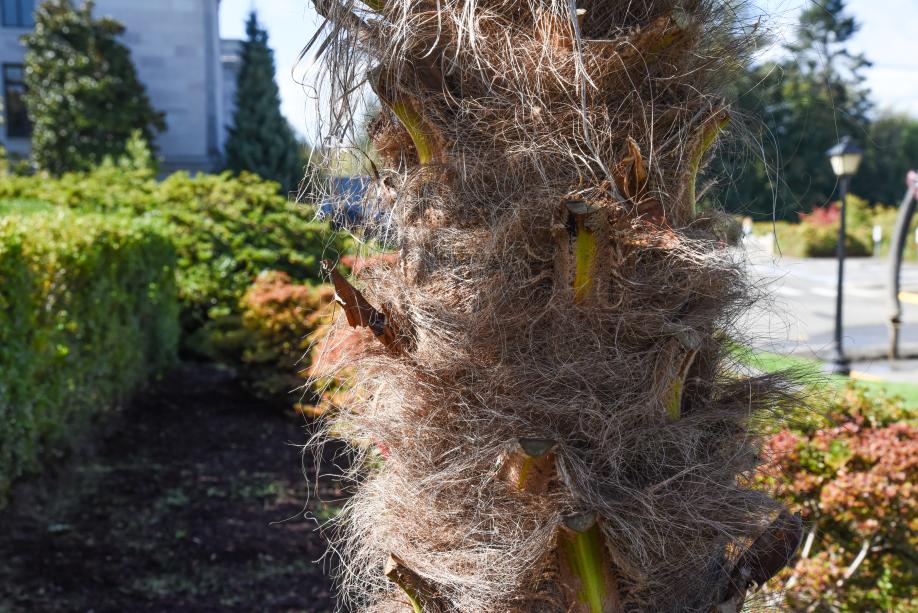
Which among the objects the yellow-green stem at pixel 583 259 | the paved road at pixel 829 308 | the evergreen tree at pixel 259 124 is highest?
the evergreen tree at pixel 259 124

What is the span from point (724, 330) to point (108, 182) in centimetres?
1351

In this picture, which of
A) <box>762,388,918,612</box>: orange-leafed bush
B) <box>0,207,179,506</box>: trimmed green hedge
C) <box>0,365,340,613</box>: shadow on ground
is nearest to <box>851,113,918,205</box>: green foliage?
<box>0,207,179,506</box>: trimmed green hedge

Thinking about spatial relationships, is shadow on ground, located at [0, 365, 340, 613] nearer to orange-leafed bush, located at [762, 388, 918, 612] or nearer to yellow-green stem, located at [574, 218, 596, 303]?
yellow-green stem, located at [574, 218, 596, 303]

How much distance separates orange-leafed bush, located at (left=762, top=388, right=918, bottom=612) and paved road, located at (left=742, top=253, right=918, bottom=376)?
21.7 inches

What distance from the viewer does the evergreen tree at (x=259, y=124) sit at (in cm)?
2308

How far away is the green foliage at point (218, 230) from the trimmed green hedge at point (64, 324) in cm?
156

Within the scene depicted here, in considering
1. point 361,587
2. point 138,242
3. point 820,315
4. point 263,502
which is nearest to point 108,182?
point 138,242

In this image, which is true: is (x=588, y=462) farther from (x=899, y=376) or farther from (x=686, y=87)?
(x=899, y=376)

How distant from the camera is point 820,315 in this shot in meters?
18.0

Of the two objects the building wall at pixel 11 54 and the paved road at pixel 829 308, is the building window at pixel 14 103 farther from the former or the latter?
the paved road at pixel 829 308

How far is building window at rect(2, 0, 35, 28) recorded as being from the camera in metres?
26.9

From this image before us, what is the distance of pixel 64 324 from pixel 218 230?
16.2ft

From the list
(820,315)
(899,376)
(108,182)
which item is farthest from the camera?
(820,315)

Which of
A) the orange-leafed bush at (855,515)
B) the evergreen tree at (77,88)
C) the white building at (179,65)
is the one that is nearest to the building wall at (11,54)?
the white building at (179,65)
